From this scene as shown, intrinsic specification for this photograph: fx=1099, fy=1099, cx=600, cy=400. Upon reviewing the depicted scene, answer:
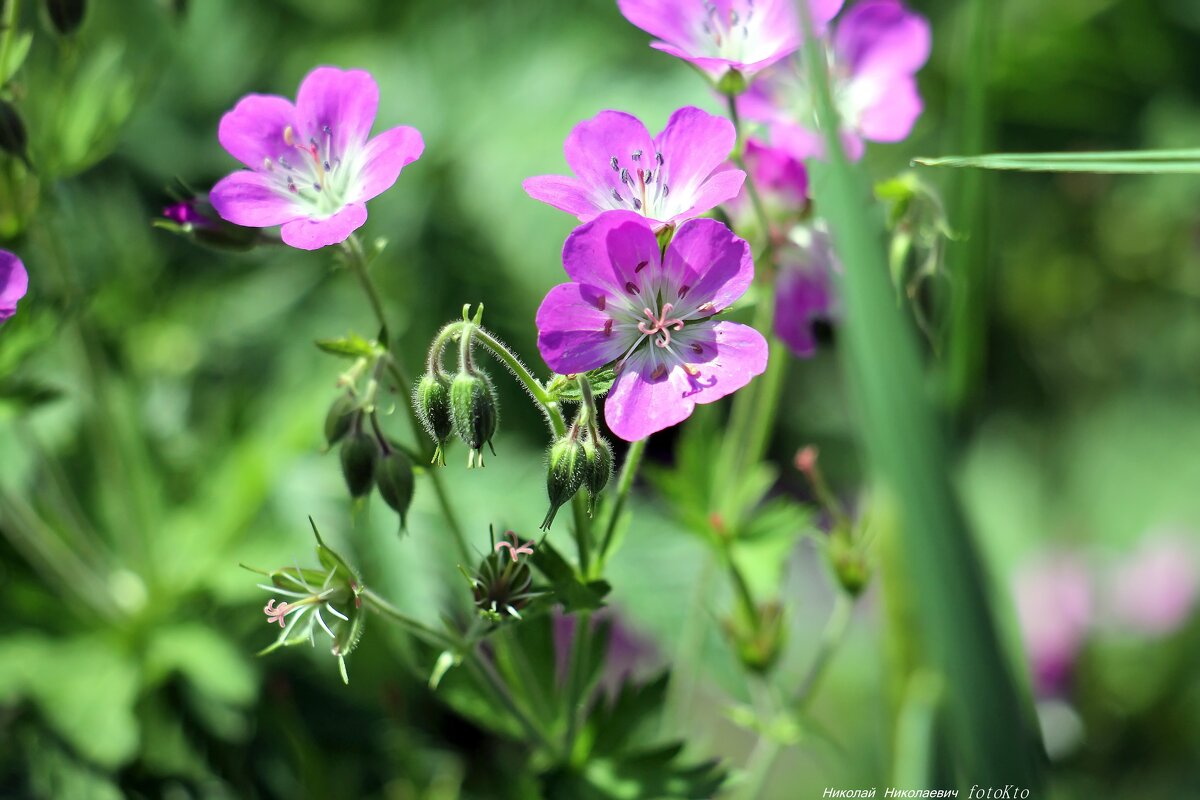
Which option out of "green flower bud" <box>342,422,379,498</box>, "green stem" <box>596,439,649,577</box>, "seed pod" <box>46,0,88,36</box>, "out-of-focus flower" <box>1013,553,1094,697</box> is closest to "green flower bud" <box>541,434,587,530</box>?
"green stem" <box>596,439,649,577</box>

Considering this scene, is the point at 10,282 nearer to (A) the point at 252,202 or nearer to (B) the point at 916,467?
(A) the point at 252,202

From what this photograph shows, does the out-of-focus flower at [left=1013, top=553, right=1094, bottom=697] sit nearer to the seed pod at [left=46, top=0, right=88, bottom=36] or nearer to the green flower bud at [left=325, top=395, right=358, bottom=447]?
the green flower bud at [left=325, top=395, right=358, bottom=447]

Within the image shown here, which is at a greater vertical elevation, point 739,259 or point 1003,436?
point 739,259

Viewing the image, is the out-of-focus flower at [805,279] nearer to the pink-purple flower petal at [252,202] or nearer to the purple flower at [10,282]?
the pink-purple flower petal at [252,202]

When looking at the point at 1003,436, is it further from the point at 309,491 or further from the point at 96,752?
Answer: the point at 96,752

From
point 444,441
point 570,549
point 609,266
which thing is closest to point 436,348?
point 444,441

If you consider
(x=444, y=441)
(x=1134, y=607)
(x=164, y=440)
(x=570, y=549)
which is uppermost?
(x=444, y=441)
